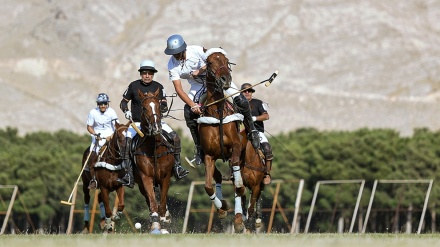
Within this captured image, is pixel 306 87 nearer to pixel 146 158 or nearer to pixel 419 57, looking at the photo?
pixel 419 57

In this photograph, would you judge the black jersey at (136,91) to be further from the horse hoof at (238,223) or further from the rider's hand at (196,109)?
the horse hoof at (238,223)

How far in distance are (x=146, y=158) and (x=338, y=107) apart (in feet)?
490

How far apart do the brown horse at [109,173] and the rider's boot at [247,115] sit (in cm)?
442

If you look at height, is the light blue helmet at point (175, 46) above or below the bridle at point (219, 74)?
above

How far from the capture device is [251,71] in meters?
184

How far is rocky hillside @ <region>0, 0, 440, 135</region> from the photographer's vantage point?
6713 inches

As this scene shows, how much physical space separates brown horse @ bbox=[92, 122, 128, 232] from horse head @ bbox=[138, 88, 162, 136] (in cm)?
364

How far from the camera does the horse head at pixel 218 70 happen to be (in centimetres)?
2431

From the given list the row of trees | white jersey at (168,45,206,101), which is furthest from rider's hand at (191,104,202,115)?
the row of trees

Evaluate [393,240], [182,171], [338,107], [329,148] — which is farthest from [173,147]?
[338,107]

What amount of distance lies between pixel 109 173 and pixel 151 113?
530cm

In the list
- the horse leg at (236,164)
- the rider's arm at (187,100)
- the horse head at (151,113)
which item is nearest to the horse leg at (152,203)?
the horse head at (151,113)

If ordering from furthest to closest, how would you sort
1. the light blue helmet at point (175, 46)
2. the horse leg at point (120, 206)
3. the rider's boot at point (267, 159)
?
the rider's boot at point (267, 159) < the horse leg at point (120, 206) < the light blue helmet at point (175, 46)

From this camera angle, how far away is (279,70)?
190m
